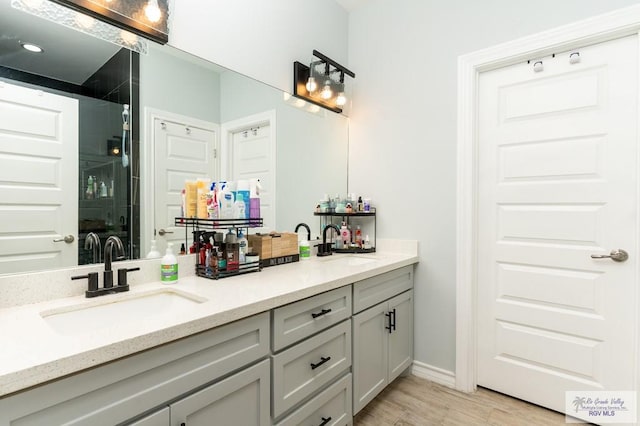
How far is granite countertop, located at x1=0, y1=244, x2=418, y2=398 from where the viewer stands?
714 millimetres

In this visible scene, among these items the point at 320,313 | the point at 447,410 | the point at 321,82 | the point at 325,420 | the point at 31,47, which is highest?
the point at 321,82

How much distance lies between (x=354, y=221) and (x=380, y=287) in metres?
0.82

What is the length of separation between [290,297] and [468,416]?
1.39m

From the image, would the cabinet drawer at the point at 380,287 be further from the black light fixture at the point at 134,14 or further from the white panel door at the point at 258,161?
the black light fixture at the point at 134,14

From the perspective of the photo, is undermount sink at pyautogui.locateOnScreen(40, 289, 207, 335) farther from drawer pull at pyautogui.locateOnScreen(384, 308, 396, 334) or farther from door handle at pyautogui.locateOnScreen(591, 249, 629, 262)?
door handle at pyautogui.locateOnScreen(591, 249, 629, 262)

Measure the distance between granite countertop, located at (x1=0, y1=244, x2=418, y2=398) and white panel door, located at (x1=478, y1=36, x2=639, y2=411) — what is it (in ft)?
3.07

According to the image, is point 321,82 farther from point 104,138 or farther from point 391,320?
point 391,320

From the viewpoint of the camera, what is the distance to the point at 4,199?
44.0 inches

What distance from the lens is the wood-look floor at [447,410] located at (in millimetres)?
1795

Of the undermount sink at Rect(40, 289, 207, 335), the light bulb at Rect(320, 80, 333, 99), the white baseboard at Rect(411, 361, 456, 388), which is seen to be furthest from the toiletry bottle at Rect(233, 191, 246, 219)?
the white baseboard at Rect(411, 361, 456, 388)

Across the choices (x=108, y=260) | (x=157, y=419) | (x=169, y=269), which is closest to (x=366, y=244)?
(x=169, y=269)

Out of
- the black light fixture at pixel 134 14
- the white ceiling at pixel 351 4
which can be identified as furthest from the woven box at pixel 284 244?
the white ceiling at pixel 351 4

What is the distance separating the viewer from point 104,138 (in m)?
1.35

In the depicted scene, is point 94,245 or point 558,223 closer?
point 94,245
